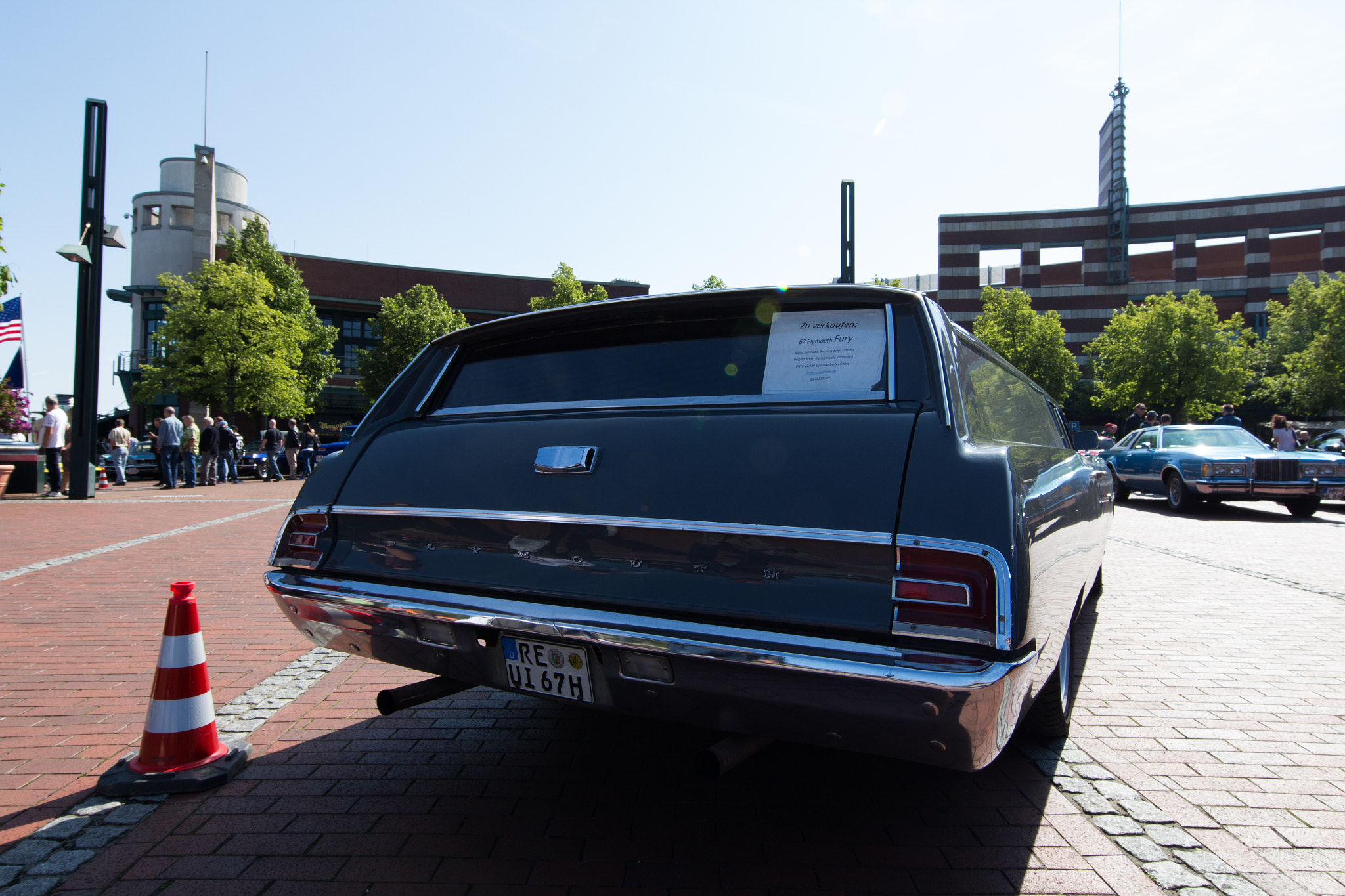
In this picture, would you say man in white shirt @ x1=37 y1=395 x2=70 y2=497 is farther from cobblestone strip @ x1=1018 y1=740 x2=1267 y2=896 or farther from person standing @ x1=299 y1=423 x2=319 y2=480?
cobblestone strip @ x1=1018 y1=740 x2=1267 y2=896

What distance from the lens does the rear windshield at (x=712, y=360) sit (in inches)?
86.0

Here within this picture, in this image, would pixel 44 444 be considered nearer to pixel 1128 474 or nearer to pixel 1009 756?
pixel 1009 756

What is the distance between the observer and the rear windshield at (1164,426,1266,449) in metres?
12.7

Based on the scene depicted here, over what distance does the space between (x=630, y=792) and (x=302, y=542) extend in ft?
4.55

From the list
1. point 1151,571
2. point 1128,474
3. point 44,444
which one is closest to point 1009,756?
point 1151,571

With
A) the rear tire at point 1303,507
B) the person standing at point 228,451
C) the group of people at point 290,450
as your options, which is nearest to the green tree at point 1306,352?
the rear tire at point 1303,507

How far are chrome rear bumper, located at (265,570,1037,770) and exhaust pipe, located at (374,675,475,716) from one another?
0.20m

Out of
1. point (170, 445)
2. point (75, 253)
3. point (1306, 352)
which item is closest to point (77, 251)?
point (75, 253)

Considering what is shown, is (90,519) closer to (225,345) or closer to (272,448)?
(272,448)

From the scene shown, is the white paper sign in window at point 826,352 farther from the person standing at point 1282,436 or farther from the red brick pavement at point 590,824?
the person standing at point 1282,436

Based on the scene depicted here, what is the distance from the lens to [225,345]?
34375 millimetres

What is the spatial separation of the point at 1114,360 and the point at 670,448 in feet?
153

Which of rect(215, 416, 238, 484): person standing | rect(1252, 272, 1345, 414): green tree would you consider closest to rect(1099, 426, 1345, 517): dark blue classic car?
rect(215, 416, 238, 484): person standing

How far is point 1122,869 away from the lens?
7.06ft
